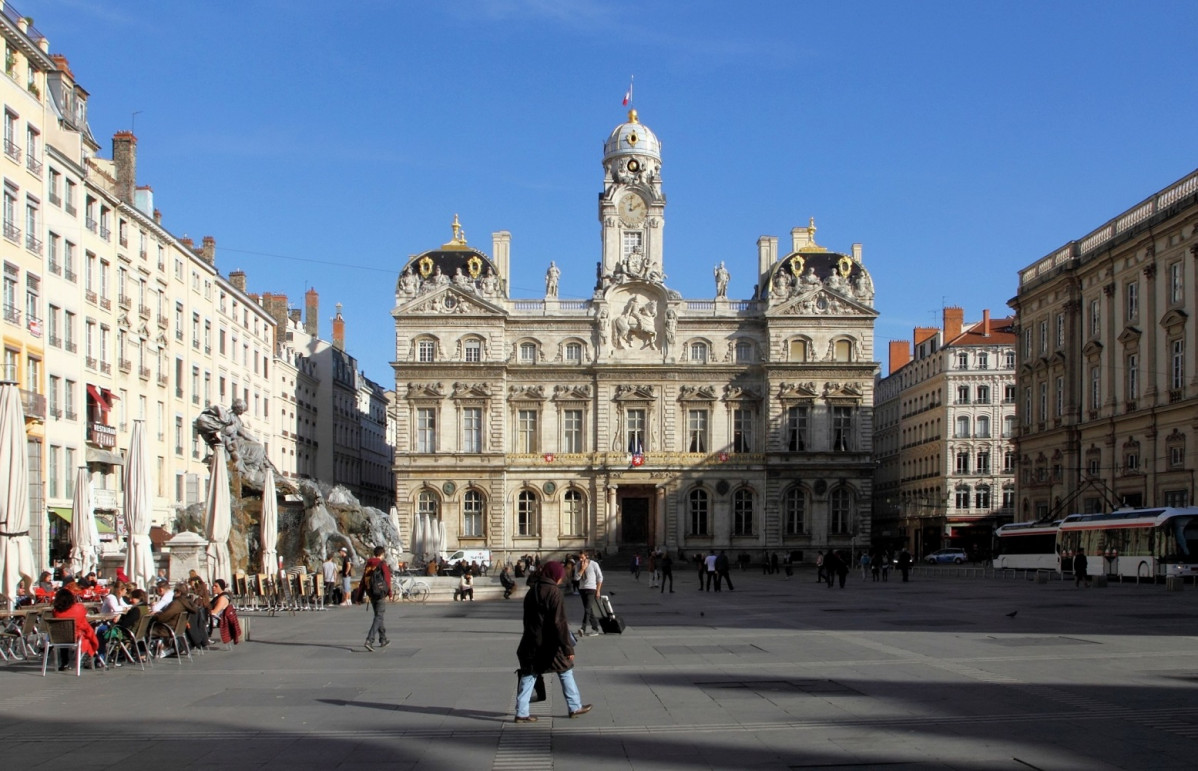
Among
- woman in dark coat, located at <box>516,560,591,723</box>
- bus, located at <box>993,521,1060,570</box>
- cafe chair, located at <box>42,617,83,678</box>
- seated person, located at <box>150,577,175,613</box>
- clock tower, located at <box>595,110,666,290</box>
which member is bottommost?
bus, located at <box>993,521,1060,570</box>

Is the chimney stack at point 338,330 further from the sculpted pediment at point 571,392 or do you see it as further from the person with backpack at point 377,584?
the person with backpack at point 377,584

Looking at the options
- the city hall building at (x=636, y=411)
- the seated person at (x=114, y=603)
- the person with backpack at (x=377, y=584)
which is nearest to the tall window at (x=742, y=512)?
the city hall building at (x=636, y=411)

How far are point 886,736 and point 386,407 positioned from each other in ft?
390

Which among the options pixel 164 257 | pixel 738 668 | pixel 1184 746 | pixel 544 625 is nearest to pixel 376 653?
pixel 738 668

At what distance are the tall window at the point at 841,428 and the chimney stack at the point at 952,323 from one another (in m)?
22.5

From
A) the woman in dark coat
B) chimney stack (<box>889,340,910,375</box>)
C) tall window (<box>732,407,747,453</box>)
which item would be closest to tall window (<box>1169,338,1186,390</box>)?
tall window (<box>732,407,747,453</box>)

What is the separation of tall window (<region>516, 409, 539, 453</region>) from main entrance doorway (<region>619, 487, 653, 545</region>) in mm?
6251

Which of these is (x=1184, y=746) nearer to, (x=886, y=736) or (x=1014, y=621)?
(x=886, y=736)

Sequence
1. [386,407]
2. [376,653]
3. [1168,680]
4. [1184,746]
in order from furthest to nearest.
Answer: [386,407] → [376,653] → [1168,680] → [1184,746]

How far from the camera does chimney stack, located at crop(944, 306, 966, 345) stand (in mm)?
98625

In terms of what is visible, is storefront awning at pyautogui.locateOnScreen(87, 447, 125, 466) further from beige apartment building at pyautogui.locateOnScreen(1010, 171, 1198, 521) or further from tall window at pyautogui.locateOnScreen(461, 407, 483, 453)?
beige apartment building at pyautogui.locateOnScreen(1010, 171, 1198, 521)

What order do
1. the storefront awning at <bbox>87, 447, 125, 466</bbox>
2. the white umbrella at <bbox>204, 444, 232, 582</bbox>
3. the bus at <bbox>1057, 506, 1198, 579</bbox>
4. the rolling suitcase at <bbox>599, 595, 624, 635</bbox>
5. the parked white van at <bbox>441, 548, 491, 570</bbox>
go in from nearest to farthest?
the rolling suitcase at <bbox>599, 595, 624, 635</bbox>, the white umbrella at <bbox>204, 444, 232, 582</bbox>, the bus at <bbox>1057, 506, 1198, 579</bbox>, the storefront awning at <bbox>87, 447, 125, 466</bbox>, the parked white van at <bbox>441, 548, 491, 570</bbox>

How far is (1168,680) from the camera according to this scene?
16484mm

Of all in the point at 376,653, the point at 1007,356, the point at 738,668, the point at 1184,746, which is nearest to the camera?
the point at 1184,746
